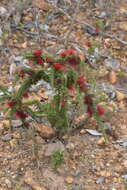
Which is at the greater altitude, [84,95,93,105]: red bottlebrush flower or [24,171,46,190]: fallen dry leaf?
[84,95,93,105]: red bottlebrush flower

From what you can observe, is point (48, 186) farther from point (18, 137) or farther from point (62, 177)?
point (18, 137)

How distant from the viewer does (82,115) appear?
10.8 ft

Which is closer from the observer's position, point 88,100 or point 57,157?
point 88,100

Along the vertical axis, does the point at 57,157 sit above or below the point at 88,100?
below

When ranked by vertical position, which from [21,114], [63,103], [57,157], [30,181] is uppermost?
[63,103]

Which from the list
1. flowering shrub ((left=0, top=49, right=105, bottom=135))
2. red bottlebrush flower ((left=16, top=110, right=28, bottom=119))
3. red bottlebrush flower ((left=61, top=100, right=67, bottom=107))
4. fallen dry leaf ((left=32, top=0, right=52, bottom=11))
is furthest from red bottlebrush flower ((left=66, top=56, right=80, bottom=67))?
fallen dry leaf ((left=32, top=0, right=52, bottom=11))

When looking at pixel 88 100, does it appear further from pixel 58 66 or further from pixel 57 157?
pixel 57 157

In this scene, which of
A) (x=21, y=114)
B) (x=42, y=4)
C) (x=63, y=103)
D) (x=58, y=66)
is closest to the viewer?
(x=58, y=66)

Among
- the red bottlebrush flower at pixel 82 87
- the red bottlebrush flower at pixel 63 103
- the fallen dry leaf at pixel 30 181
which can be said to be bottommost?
the fallen dry leaf at pixel 30 181

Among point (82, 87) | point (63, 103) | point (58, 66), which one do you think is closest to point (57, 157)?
point (63, 103)

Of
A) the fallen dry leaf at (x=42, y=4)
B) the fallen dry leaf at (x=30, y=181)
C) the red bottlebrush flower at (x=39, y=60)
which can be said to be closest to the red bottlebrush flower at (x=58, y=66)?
the red bottlebrush flower at (x=39, y=60)

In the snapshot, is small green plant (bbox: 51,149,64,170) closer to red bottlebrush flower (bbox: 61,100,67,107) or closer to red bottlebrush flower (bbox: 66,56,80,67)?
red bottlebrush flower (bbox: 61,100,67,107)

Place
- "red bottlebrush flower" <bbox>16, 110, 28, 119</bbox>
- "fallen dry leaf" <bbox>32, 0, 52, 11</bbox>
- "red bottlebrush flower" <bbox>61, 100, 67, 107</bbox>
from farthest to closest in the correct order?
"fallen dry leaf" <bbox>32, 0, 52, 11</bbox> < "red bottlebrush flower" <bbox>16, 110, 28, 119</bbox> < "red bottlebrush flower" <bbox>61, 100, 67, 107</bbox>

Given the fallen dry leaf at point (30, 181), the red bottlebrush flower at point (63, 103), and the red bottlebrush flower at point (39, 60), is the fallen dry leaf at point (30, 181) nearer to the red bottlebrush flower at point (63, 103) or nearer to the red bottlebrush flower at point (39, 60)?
the red bottlebrush flower at point (63, 103)
